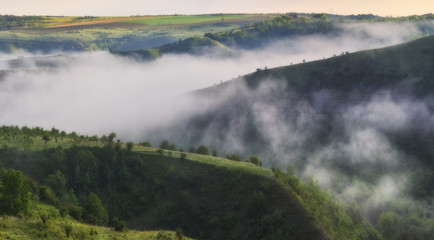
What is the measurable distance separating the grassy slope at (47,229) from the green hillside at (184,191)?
1399 inches

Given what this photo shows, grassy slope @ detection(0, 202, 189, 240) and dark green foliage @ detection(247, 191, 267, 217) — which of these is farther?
dark green foliage @ detection(247, 191, 267, 217)

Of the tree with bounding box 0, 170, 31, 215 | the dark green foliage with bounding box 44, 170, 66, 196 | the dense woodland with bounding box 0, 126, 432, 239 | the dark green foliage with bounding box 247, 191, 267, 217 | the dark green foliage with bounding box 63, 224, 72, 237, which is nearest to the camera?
the tree with bounding box 0, 170, 31, 215

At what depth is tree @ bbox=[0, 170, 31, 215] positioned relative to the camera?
6538 centimetres

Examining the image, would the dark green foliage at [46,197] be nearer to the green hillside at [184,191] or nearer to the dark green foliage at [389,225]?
the green hillside at [184,191]

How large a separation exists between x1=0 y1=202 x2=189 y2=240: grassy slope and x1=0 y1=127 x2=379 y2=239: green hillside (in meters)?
35.5

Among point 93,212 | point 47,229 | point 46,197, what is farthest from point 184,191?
point 47,229

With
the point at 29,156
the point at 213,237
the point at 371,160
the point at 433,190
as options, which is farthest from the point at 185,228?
the point at 371,160

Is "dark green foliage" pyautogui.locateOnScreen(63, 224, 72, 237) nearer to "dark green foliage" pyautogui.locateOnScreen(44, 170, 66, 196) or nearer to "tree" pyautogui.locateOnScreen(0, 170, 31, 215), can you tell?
"tree" pyautogui.locateOnScreen(0, 170, 31, 215)

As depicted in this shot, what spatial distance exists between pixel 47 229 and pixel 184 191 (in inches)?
2487

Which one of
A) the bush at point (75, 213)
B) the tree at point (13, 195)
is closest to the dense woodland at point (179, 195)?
the bush at point (75, 213)

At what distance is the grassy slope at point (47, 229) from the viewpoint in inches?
2372

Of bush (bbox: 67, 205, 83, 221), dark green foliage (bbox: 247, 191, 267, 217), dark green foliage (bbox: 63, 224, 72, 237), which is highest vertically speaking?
dark green foliage (bbox: 247, 191, 267, 217)

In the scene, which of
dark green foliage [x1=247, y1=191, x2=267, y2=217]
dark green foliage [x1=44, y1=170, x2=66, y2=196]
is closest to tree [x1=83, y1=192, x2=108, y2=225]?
dark green foliage [x1=44, y1=170, x2=66, y2=196]

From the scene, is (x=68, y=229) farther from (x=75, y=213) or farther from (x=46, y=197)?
(x=46, y=197)
